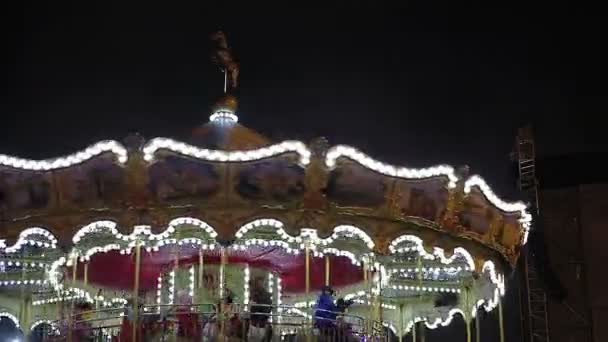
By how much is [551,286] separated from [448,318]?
13.4 feet

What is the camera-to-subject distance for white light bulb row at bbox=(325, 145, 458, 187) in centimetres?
916

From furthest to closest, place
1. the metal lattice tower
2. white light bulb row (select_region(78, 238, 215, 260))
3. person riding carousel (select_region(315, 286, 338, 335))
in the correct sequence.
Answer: the metal lattice tower
white light bulb row (select_region(78, 238, 215, 260))
person riding carousel (select_region(315, 286, 338, 335))

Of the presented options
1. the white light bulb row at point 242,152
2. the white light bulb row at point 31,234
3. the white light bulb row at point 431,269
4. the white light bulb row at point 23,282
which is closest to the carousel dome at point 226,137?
the white light bulb row at point 242,152

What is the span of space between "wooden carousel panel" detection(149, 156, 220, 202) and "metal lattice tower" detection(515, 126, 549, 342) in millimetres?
10541

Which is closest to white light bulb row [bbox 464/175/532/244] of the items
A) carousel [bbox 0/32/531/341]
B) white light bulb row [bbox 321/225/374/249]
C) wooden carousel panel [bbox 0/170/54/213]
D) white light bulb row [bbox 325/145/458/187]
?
carousel [bbox 0/32/531/341]

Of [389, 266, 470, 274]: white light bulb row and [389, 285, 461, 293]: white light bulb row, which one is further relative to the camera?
[389, 285, 461, 293]: white light bulb row

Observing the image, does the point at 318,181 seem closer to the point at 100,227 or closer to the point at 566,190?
the point at 100,227

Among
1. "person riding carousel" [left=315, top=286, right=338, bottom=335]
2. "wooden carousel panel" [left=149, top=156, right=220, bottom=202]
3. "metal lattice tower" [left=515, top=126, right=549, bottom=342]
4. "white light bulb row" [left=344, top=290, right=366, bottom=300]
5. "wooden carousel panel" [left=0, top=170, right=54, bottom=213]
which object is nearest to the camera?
"wooden carousel panel" [left=149, top=156, right=220, bottom=202]

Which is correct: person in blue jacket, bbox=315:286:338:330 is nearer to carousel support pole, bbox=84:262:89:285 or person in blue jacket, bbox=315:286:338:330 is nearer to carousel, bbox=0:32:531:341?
carousel, bbox=0:32:531:341

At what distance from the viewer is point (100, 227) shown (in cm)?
985

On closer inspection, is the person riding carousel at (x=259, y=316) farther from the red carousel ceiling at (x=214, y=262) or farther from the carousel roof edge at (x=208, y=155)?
the carousel roof edge at (x=208, y=155)

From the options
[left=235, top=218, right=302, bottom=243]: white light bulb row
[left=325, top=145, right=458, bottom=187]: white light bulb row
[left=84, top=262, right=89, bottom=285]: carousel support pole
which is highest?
[left=325, top=145, right=458, bottom=187]: white light bulb row

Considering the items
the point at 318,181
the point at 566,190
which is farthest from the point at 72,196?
the point at 566,190

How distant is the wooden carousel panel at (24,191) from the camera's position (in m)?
9.33
